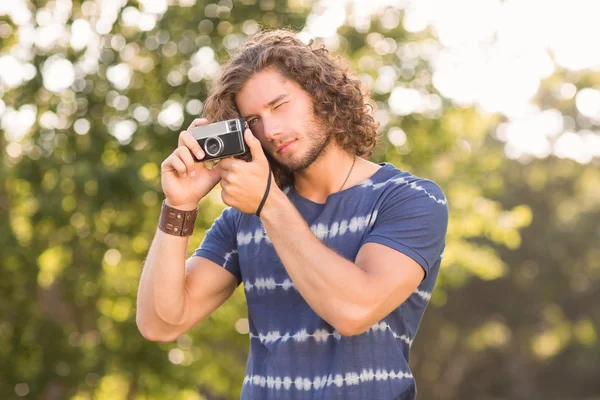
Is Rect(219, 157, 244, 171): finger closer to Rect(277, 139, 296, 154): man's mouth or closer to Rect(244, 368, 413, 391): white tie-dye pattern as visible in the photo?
Rect(277, 139, 296, 154): man's mouth

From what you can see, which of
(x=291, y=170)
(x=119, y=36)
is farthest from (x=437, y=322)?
A: (x=291, y=170)

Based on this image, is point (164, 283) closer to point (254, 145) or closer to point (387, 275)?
point (254, 145)

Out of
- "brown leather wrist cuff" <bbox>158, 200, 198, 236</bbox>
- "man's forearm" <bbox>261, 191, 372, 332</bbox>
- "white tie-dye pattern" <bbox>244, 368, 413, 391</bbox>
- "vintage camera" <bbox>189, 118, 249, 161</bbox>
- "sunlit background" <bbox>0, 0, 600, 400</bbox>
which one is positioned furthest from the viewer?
"sunlit background" <bbox>0, 0, 600, 400</bbox>

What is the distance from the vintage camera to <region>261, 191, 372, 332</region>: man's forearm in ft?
1.18

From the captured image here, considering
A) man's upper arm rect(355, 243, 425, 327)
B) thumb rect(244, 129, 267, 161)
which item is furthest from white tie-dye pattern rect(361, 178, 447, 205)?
thumb rect(244, 129, 267, 161)

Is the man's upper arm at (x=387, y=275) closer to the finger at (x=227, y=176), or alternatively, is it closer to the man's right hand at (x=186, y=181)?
the finger at (x=227, y=176)

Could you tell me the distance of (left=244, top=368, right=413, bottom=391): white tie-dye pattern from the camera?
2613 millimetres

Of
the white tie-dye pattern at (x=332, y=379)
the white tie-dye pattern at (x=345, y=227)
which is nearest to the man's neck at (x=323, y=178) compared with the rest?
the white tie-dye pattern at (x=345, y=227)

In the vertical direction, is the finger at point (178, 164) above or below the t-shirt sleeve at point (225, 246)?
above

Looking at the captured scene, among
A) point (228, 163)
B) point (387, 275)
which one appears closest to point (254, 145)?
point (228, 163)

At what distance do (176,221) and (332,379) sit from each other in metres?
0.73

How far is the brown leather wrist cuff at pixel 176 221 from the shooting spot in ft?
9.41

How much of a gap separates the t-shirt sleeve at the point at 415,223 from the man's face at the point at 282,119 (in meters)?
0.35

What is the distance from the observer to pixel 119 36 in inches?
421
